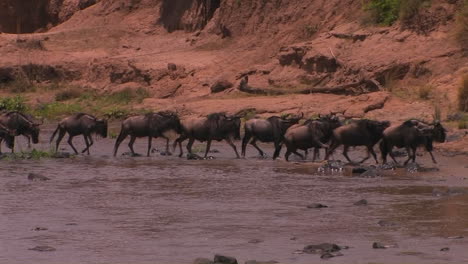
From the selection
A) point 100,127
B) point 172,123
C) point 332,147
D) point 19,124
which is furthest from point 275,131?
point 19,124

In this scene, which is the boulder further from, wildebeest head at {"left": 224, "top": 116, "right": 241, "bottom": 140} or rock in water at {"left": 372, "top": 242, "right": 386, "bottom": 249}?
rock in water at {"left": 372, "top": 242, "right": 386, "bottom": 249}

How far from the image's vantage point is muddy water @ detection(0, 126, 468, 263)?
10.9 meters

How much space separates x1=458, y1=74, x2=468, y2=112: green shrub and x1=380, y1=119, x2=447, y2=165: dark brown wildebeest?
4811 mm

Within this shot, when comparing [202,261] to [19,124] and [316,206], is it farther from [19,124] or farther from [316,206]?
[19,124]

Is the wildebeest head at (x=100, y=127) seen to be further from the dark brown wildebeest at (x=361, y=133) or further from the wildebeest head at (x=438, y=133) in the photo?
the wildebeest head at (x=438, y=133)

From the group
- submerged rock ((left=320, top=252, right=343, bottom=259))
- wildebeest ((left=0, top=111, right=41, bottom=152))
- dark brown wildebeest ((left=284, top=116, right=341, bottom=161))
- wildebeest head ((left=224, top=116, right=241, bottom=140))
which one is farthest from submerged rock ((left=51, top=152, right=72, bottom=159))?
submerged rock ((left=320, top=252, right=343, bottom=259))

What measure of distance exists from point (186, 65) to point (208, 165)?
13.9m

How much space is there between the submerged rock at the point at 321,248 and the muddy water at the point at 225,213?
0.12 metres

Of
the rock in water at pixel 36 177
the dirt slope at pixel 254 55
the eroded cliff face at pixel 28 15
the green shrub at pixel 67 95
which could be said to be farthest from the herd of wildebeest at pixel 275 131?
the eroded cliff face at pixel 28 15

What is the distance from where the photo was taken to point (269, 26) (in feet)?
116

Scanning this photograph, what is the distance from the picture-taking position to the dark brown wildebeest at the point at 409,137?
20.1 metres

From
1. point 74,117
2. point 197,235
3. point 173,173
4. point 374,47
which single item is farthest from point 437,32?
point 197,235

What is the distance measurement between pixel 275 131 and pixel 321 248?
12.7 meters

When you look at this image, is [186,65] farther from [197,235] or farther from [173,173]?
[197,235]
